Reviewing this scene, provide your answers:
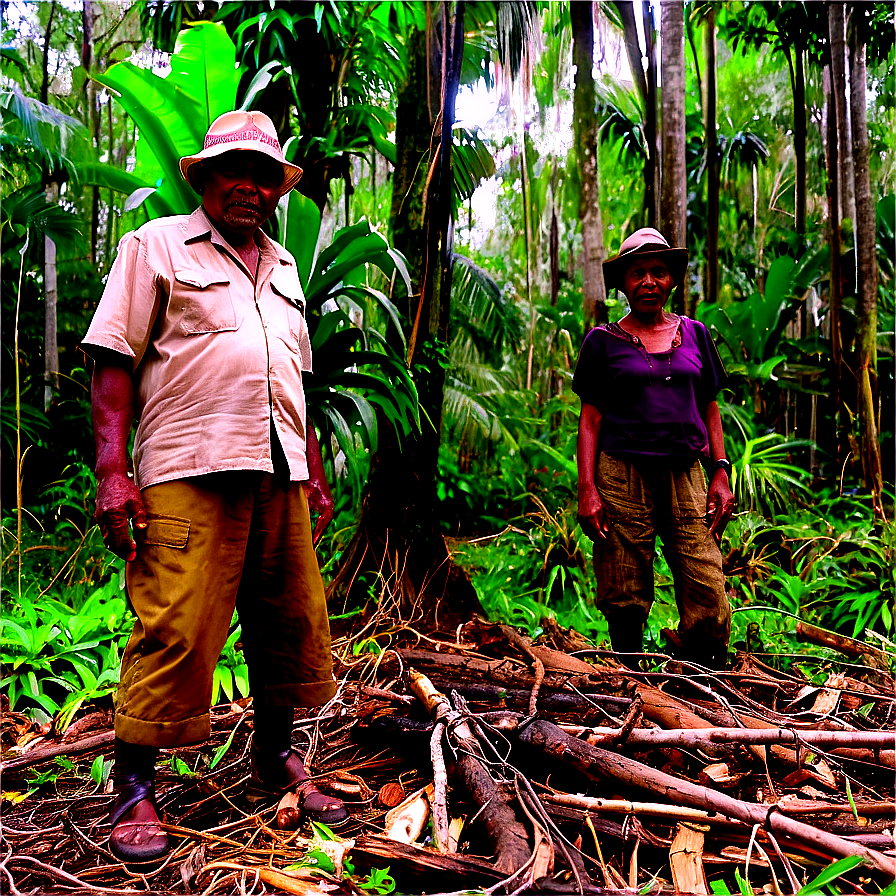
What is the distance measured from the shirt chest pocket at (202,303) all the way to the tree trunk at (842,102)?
6037 millimetres

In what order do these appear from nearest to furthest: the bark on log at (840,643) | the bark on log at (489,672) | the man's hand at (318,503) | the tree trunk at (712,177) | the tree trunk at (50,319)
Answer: the man's hand at (318,503), the bark on log at (489,672), the bark on log at (840,643), the tree trunk at (50,319), the tree trunk at (712,177)

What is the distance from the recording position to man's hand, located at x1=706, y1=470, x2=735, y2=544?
10.1 feet

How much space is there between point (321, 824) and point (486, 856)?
0.47 m

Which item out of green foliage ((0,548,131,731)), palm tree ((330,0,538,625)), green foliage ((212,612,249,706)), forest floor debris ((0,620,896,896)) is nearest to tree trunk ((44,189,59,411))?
green foliage ((0,548,131,731))

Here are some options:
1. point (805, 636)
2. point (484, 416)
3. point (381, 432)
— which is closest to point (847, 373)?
point (484, 416)

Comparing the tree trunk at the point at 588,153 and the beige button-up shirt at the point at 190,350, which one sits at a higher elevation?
the tree trunk at the point at 588,153

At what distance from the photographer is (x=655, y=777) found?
6.84ft

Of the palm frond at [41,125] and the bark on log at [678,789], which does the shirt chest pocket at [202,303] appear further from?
the palm frond at [41,125]

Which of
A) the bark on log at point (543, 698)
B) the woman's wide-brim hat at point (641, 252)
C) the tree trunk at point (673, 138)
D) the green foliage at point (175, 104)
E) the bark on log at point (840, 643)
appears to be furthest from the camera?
the tree trunk at point (673, 138)

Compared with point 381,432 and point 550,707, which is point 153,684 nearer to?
point 550,707

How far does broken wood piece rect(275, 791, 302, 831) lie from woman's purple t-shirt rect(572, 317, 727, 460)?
166 cm

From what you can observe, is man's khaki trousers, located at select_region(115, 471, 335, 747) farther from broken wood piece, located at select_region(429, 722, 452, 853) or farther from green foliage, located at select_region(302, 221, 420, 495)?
green foliage, located at select_region(302, 221, 420, 495)

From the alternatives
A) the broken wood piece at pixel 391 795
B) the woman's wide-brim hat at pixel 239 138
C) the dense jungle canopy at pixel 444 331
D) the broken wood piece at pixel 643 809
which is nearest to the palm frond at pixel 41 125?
the dense jungle canopy at pixel 444 331

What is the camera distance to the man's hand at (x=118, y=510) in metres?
1.95
